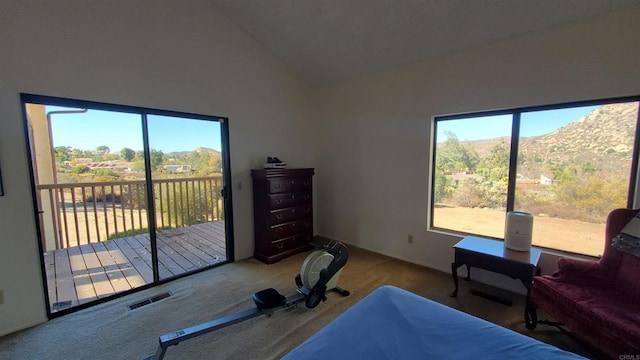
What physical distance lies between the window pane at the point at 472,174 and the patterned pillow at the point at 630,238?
94 centimetres

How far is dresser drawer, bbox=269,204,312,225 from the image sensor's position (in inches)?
137

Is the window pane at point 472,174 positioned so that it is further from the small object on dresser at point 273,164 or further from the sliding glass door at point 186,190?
the sliding glass door at point 186,190

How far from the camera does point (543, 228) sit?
105 inches

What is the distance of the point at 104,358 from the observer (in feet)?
6.06

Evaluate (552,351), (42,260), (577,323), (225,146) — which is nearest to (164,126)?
(225,146)

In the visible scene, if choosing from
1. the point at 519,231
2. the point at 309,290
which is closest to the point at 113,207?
the point at 309,290

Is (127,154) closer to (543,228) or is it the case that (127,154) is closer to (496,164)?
(496,164)

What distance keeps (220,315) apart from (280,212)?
1492mm

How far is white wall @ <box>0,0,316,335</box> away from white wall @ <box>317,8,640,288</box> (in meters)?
1.16

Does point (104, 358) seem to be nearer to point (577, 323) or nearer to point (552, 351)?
point (552, 351)

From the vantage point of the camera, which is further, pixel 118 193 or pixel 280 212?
pixel 280 212

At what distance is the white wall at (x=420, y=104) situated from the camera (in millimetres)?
2232

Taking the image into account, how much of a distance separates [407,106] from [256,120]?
2.10 m

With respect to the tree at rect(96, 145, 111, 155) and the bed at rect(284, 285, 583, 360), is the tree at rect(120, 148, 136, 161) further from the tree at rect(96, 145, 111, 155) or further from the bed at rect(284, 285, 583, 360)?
the bed at rect(284, 285, 583, 360)
